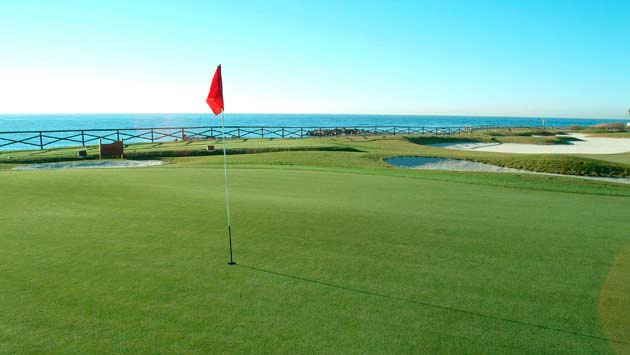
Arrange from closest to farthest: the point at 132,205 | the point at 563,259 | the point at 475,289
Result: the point at 475,289, the point at 563,259, the point at 132,205

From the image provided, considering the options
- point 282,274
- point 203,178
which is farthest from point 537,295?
point 203,178

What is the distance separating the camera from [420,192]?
1005 cm

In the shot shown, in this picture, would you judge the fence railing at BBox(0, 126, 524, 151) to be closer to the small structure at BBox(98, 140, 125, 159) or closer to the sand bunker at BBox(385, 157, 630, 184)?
the small structure at BBox(98, 140, 125, 159)

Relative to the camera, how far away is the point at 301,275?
442 centimetres

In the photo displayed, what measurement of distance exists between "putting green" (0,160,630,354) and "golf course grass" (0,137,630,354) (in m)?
0.02

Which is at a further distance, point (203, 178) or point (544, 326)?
point (203, 178)

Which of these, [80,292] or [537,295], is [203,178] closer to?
[80,292]

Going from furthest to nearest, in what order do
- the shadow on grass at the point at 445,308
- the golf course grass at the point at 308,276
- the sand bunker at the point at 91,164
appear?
the sand bunker at the point at 91,164, the shadow on grass at the point at 445,308, the golf course grass at the point at 308,276

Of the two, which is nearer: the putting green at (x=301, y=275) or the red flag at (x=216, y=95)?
the putting green at (x=301, y=275)

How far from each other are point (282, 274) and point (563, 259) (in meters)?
3.40

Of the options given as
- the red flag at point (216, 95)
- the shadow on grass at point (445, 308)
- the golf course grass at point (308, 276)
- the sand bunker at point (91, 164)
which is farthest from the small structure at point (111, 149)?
the shadow on grass at point (445, 308)

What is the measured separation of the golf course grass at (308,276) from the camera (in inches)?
128

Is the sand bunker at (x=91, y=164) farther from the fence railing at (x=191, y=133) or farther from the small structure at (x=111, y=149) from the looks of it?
the fence railing at (x=191, y=133)

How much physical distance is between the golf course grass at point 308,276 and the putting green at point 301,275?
0.06ft
